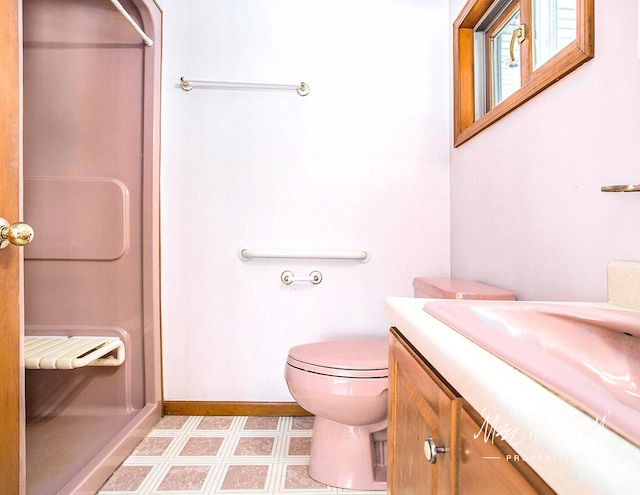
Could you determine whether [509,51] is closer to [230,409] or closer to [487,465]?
[487,465]

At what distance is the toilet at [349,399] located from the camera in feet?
3.71

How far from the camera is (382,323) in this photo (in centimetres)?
170

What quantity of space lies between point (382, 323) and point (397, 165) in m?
0.73

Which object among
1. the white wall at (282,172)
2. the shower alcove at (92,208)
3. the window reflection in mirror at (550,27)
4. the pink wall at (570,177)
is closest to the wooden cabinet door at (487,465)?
the pink wall at (570,177)

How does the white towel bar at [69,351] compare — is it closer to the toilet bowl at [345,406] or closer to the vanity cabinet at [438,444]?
the toilet bowl at [345,406]

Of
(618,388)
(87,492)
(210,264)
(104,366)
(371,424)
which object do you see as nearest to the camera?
(618,388)

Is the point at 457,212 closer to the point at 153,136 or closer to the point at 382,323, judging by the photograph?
the point at 382,323

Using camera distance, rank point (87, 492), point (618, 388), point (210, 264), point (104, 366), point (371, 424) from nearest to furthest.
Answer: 1. point (618, 388)
2. point (87, 492)
3. point (371, 424)
4. point (104, 366)
5. point (210, 264)

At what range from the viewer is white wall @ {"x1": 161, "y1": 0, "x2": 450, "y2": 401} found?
5.49ft

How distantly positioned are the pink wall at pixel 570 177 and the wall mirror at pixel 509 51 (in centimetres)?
3

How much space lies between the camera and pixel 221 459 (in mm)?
1354

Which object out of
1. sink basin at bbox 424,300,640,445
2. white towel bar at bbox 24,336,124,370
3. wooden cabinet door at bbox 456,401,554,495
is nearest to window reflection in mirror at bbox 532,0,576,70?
sink basin at bbox 424,300,640,445

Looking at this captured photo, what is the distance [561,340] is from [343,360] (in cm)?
71

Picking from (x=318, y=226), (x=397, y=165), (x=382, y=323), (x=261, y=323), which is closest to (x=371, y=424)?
(x=382, y=323)
